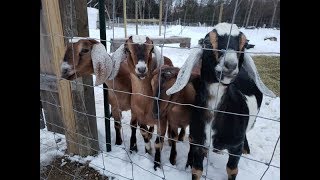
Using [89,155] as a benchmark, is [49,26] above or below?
above

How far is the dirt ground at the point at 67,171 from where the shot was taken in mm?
2721

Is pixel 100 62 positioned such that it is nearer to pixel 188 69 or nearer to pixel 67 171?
pixel 188 69

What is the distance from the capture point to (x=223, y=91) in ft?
6.68

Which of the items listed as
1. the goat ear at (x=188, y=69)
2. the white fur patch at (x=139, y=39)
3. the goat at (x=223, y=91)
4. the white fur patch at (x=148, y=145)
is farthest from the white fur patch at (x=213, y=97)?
the white fur patch at (x=148, y=145)

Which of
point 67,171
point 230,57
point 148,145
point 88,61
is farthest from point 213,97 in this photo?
point 67,171

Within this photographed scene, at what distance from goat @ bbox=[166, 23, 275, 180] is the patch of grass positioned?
287cm

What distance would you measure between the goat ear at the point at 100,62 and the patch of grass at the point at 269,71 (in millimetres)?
3363

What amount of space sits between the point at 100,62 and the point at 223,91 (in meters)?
0.95

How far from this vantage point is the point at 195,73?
2.33 meters

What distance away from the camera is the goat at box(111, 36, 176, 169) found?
2197 millimetres

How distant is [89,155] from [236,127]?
1560mm
